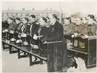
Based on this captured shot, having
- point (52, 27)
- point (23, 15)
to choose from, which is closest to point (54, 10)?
point (52, 27)

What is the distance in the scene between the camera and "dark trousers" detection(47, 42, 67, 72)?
1.41m

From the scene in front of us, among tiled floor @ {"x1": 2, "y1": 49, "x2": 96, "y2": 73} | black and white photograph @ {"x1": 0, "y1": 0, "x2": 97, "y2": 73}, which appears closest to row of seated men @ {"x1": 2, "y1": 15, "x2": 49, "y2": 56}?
black and white photograph @ {"x1": 0, "y1": 0, "x2": 97, "y2": 73}

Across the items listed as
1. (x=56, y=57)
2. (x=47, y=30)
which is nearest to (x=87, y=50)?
(x=56, y=57)

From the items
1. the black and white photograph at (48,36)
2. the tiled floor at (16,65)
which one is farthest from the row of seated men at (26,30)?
the tiled floor at (16,65)

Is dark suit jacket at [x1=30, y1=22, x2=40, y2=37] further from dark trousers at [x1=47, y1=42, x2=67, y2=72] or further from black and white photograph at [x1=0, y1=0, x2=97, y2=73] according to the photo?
dark trousers at [x1=47, y1=42, x2=67, y2=72]

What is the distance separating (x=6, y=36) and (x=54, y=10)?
16.1 inches

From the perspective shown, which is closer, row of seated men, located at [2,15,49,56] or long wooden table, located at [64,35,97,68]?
row of seated men, located at [2,15,49,56]

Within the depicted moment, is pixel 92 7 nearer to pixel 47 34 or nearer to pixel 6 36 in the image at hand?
pixel 47 34

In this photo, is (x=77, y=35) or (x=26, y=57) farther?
(x=77, y=35)

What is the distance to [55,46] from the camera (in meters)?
1.42

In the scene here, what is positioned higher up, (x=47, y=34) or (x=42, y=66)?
(x=47, y=34)

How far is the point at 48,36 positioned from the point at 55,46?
3.7 inches

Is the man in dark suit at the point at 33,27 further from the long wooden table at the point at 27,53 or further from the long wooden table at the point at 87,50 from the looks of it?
the long wooden table at the point at 87,50

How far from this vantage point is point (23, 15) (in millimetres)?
1346
